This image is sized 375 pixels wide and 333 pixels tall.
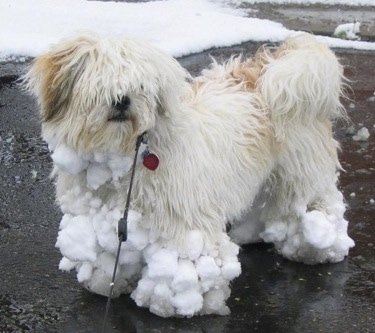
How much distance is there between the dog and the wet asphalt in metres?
0.10

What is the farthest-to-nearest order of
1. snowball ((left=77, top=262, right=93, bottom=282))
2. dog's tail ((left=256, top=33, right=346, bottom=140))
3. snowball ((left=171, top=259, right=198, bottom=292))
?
dog's tail ((left=256, top=33, right=346, bottom=140)) < snowball ((left=77, top=262, right=93, bottom=282)) < snowball ((left=171, top=259, right=198, bottom=292))

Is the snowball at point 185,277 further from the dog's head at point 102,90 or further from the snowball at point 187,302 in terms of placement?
the dog's head at point 102,90

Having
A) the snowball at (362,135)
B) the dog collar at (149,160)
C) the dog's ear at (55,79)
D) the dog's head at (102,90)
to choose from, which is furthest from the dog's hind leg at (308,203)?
the snowball at (362,135)

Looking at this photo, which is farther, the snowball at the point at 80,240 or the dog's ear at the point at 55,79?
→ the snowball at the point at 80,240

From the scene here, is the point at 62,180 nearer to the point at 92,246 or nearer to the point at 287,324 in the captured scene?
the point at 92,246

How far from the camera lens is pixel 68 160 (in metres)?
3.67

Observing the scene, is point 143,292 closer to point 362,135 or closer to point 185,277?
point 185,277

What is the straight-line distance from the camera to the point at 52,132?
12.1 feet

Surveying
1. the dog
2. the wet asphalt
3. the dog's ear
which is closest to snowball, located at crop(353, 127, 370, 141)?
the wet asphalt

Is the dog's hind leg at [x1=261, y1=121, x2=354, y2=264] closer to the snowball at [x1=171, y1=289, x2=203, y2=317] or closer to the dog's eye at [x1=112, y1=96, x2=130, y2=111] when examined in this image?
the snowball at [x1=171, y1=289, x2=203, y2=317]

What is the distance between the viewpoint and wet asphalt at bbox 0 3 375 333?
3.99 meters

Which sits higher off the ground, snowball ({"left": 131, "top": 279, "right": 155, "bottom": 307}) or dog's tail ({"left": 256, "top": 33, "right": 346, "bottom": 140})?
dog's tail ({"left": 256, "top": 33, "right": 346, "bottom": 140})

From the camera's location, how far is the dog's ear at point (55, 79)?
353cm

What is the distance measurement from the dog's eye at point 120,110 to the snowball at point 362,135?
10.6 feet
